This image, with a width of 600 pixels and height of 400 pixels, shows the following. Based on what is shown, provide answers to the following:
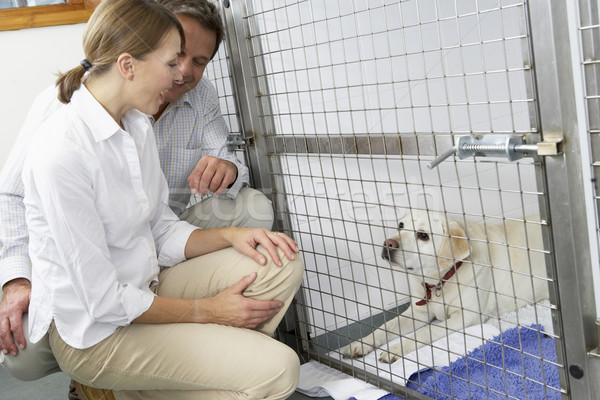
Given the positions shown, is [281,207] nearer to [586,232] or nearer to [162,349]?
[162,349]

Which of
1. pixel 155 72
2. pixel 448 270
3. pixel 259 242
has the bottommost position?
pixel 448 270

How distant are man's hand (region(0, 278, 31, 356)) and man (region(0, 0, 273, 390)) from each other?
2 centimetres

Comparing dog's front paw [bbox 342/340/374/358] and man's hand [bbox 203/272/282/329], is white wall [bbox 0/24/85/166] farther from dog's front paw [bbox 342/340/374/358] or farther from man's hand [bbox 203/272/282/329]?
dog's front paw [bbox 342/340/374/358]

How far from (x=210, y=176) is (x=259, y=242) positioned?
0.31m

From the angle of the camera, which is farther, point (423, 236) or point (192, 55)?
point (423, 236)

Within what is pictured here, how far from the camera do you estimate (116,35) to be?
1155 millimetres

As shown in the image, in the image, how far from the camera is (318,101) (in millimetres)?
1807

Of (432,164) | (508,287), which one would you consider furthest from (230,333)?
(508,287)

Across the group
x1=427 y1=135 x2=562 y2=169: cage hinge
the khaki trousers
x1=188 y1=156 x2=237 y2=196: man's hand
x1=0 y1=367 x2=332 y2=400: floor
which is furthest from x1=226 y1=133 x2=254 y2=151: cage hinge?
x1=0 y1=367 x2=332 y2=400: floor

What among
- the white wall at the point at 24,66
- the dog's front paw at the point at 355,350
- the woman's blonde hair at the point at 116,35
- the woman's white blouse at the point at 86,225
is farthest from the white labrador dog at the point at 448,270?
the white wall at the point at 24,66

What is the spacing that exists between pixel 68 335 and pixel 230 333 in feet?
1.07

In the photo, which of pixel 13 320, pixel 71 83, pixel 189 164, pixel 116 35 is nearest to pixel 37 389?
pixel 13 320

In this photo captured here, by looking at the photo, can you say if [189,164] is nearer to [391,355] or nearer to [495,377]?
[391,355]

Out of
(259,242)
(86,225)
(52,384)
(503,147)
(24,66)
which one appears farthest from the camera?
(24,66)
